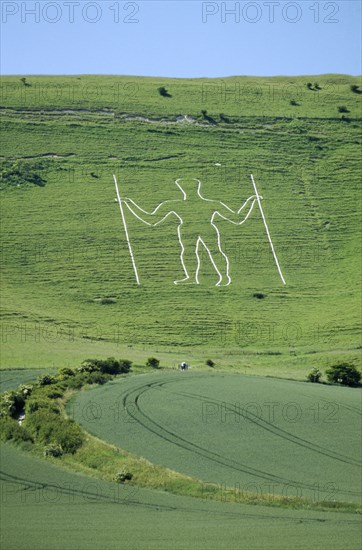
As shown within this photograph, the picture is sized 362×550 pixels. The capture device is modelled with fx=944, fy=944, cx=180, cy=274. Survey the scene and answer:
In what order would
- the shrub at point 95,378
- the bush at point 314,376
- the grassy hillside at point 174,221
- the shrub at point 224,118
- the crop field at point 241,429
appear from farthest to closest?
the shrub at point 224,118 → the grassy hillside at point 174,221 → the bush at point 314,376 → the shrub at point 95,378 → the crop field at point 241,429

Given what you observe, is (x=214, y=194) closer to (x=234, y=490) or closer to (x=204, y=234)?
(x=204, y=234)

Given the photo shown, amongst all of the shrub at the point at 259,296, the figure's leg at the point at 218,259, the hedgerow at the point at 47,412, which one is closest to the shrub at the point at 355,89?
the figure's leg at the point at 218,259

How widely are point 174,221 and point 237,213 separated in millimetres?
6377

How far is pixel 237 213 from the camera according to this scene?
87.2 meters

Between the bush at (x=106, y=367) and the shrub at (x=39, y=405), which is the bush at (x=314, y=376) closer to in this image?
the bush at (x=106, y=367)

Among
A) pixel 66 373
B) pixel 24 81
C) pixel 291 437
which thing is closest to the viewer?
pixel 291 437

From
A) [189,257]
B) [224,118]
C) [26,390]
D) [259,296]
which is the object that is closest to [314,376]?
[26,390]

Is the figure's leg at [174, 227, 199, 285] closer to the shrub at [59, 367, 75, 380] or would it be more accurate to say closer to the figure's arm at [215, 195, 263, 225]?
the figure's arm at [215, 195, 263, 225]

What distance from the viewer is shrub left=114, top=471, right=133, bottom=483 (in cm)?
2608

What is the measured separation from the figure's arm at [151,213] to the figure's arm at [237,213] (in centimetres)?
470

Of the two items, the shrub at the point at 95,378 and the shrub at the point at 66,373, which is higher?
the shrub at the point at 66,373

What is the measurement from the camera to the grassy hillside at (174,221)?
64.1m

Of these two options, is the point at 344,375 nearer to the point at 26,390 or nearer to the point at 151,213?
the point at 26,390

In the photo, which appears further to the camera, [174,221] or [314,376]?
[174,221]
